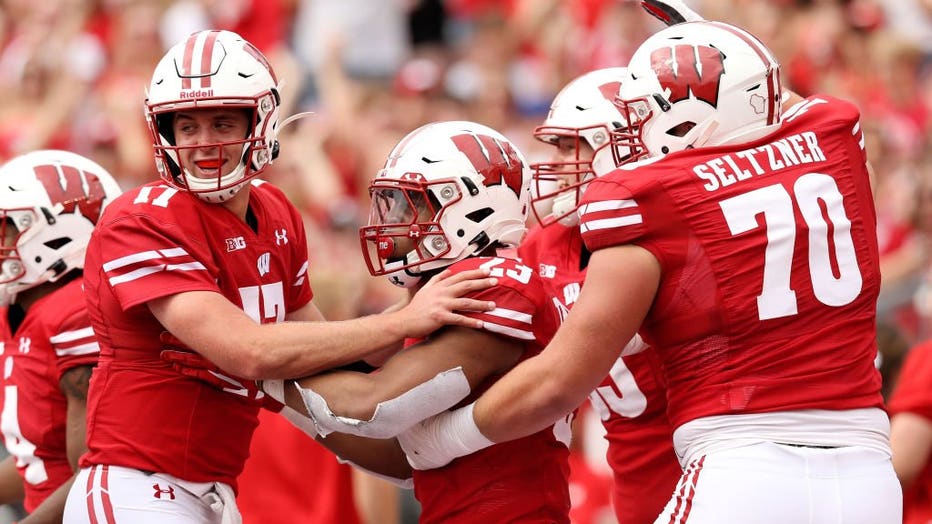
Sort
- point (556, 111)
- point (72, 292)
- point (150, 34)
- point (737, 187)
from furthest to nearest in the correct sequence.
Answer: point (150, 34) → point (556, 111) → point (72, 292) → point (737, 187)

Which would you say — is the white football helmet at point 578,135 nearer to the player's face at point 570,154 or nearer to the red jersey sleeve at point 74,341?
the player's face at point 570,154

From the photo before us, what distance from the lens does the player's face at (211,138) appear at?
4.33 metres

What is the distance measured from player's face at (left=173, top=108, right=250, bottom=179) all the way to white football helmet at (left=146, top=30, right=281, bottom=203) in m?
0.02

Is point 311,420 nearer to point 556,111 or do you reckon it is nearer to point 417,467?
point 417,467

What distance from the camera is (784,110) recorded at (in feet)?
15.2

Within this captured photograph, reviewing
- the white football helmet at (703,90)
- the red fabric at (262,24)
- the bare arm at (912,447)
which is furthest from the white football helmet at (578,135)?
the red fabric at (262,24)

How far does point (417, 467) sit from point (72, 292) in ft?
5.06

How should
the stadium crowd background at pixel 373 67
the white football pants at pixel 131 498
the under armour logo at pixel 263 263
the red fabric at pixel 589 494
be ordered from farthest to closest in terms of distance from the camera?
the stadium crowd background at pixel 373 67 < the red fabric at pixel 589 494 < the under armour logo at pixel 263 263 < the white football pants at pixel 131 498

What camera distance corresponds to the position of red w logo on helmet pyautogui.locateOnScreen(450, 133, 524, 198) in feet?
14.4

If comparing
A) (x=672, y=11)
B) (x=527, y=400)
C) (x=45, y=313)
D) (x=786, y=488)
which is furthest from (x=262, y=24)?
(x=786, y=488)

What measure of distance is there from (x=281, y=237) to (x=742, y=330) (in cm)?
165

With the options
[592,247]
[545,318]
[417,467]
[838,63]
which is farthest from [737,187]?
[838,63]

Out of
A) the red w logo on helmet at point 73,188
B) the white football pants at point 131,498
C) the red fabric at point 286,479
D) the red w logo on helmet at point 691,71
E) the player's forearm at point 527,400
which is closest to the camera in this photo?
the player's forearm at point 527,400

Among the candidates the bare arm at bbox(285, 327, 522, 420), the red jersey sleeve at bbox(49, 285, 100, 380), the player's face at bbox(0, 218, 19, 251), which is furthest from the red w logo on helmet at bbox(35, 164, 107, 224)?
the bare arm at bbox(285, 327, 522, 420)
